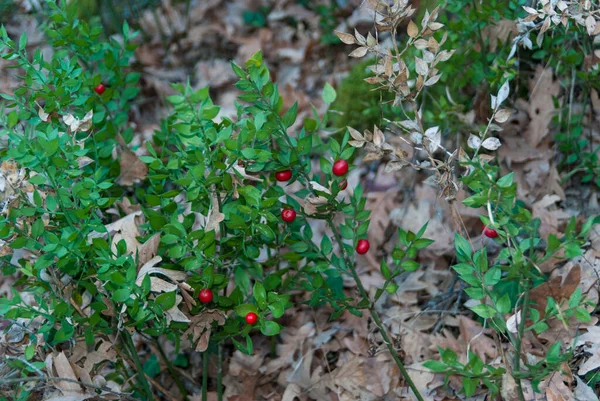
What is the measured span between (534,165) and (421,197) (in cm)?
52

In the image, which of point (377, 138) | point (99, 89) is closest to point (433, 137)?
point (377, 138)

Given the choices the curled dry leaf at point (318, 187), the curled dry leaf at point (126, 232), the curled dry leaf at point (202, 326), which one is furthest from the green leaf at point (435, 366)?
the curled dry leaf at point (126, 232)

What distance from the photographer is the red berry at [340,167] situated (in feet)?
6.21

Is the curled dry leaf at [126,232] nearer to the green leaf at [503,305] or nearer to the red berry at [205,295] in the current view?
the red berry at [205,295]

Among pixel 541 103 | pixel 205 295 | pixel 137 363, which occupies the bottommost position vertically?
pixel 541 103

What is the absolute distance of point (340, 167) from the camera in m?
1.90

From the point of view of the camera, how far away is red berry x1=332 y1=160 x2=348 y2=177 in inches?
74.5

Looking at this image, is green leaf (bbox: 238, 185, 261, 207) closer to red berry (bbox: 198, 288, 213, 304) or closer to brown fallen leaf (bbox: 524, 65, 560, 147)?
red berry (bbox: 198, 288, 213, 304)

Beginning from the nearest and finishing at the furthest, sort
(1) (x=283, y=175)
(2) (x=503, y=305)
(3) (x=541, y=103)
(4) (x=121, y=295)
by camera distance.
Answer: (2) (x=503, y=305) → (4) (x=121, y=295) → (1) (x=283, y=175) → (3) (x=541, y=103)

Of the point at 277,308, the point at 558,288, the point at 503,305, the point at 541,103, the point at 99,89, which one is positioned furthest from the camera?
the point at 541,103

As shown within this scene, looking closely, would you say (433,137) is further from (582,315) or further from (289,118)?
(582,315)

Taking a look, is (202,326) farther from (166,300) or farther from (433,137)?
(433,137)

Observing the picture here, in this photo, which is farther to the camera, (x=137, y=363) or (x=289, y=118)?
(x=137, y=363)

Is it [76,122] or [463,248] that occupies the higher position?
[76,122]
